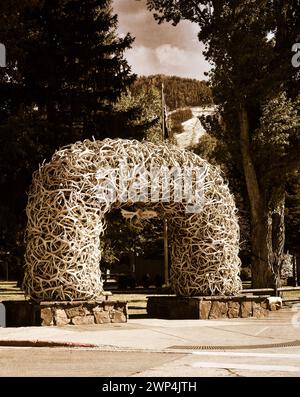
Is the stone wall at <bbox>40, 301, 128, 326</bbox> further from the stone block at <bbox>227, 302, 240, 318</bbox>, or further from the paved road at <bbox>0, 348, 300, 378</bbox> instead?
the paved road at <bbox>0, 348, 300, 378</bbox>

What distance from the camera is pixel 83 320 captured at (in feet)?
41.0

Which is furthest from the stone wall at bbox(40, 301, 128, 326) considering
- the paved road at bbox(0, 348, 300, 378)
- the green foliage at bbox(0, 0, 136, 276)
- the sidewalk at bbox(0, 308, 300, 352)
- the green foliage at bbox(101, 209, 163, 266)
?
the green foliage at bbox(101, 209, 163, 266)

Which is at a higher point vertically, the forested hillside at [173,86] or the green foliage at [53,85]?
the forested hillside at [173,86]

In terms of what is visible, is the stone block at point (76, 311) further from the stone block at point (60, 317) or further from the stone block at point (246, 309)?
the stone block at point (246, 309)

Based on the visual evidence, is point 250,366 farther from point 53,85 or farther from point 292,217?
point 292,217

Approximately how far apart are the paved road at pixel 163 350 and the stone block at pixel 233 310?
687 mm

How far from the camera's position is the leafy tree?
21000mm

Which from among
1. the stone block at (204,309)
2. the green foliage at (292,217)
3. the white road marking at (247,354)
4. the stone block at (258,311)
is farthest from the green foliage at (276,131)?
the green foliage at (292,217)

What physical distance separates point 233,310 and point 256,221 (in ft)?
26.3

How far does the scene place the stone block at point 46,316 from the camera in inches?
475

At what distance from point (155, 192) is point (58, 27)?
11.9 meters

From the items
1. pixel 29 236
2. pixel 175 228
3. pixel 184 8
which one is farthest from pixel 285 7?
pixel 29 236

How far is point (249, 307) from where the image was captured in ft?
47.4
